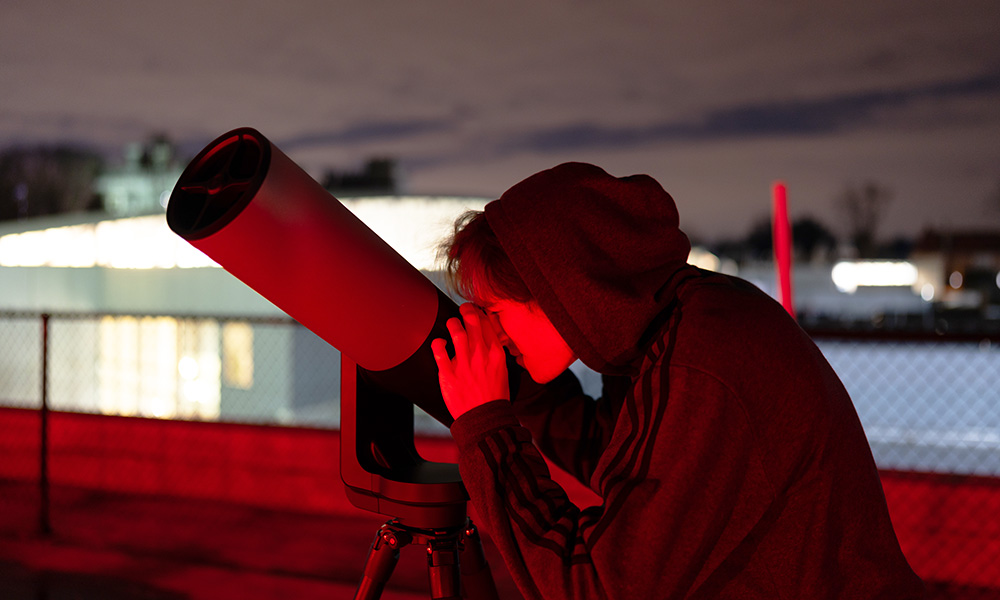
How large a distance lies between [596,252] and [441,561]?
579mm

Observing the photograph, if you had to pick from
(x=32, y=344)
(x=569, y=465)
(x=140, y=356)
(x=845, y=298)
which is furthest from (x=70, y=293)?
(x=845, y=298)

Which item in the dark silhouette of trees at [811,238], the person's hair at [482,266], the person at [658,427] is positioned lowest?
the person at [658,427]

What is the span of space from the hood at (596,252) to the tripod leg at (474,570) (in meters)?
0.44

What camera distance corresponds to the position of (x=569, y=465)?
1.29m

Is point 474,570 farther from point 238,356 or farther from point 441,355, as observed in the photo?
point 238,356

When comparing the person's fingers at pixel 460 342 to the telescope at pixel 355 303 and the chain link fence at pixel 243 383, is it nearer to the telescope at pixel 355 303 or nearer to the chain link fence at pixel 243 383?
the telescope at pixel 355 303

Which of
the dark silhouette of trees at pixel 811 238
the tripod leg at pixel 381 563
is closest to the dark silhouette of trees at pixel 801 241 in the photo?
the dark silhouette of trees at pixel 811 238

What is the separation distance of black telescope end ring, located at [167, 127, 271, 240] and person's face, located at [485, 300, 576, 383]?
0.37 m

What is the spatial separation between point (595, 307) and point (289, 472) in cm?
381

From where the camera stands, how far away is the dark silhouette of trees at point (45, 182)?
2741 cm

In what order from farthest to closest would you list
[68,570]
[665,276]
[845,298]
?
1. [845,298]
2. [68,570]
3. [665,276]

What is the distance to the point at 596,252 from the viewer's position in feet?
2.99

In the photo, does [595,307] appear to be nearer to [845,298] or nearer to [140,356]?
[140,356]

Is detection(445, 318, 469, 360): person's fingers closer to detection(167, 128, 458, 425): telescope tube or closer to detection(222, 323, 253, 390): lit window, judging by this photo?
detection(167, 128, 458, 425): telescope tube
